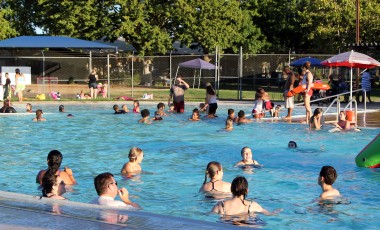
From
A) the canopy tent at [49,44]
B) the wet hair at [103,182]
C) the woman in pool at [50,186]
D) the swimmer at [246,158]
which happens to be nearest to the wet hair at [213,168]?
the wet hair at [103,182]

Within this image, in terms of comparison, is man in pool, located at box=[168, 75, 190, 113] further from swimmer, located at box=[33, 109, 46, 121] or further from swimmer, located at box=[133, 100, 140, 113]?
swimmer, located at box=[33, 109, 46, 121]

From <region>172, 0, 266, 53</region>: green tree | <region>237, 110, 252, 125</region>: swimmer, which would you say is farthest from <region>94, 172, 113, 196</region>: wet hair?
<region>172, 0, 266, 53</region>: green tree

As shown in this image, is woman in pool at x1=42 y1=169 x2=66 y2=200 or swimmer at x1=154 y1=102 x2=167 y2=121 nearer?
woman in pool at x1=42 y1=169 x2=66 y2=200

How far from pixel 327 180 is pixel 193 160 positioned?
17.8ft

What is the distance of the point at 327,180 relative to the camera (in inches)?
383

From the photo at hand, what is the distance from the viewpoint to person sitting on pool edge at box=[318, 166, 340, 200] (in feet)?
31.6

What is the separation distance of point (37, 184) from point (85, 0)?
112 feet

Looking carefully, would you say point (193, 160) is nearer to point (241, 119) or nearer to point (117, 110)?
point (241, 119)

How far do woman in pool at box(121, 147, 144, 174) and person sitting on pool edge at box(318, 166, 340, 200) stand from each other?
10.8 ft

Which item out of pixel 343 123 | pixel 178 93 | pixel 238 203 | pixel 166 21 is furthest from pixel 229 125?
pixel 166 21

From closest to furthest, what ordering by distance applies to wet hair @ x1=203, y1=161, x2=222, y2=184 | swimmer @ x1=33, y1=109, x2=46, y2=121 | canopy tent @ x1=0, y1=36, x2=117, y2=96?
wet hair @ x1=203, y1=161, x2=222, y2=184
swimmer @ x1=33, y1=109, x2=46, y2=121
canopy tent @ x1=0, y1=36, x2=117, y2=96

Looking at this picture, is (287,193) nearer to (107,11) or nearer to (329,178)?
(329,178)

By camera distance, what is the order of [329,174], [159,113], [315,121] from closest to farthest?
[329,174], [315,121], [159,113]

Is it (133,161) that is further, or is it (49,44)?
(49,44)
